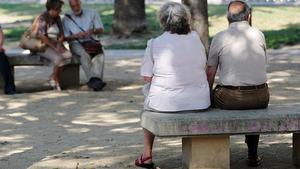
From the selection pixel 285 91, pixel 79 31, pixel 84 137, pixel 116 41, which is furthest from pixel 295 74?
pixel 116 41

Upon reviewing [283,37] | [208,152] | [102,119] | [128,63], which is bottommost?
[283,37]

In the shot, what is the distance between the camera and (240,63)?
6.36m

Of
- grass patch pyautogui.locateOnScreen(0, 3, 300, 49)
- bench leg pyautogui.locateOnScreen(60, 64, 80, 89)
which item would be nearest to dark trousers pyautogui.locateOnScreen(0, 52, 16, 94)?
bench leg pyautogui.locateOnScreen(60, 64, 80, 89)

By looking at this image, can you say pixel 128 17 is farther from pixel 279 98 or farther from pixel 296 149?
pixel 296 149

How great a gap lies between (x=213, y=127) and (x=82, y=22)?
6696 millimetres

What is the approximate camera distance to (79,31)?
12312mm

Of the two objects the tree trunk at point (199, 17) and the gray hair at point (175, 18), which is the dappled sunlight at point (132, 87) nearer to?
the tree trunk at point (199, 17)

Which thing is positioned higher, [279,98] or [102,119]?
[102,119]

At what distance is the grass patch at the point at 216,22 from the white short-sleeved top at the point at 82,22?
7.79 meters

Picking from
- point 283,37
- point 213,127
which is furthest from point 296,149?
point 283,37

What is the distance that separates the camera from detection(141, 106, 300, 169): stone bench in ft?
19.4

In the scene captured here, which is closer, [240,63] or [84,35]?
[240,63]

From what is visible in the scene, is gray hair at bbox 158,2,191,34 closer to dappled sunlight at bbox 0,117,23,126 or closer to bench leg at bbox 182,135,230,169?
bench leg at bbox 182,135,230,169

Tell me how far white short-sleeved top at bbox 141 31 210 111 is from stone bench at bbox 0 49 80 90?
248 inches
